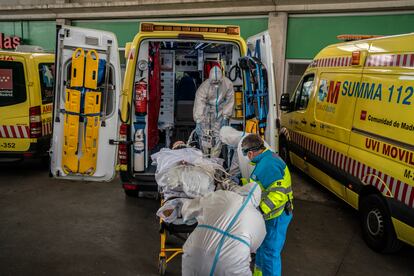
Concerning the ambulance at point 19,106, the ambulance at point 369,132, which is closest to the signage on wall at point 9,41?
the ambulance at point 19,106

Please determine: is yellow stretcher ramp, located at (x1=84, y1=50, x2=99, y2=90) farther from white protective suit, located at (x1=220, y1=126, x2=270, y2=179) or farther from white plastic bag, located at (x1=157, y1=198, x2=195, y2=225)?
white plastic bag, located at (x1=157, y1=198, x2=195, y2=225)

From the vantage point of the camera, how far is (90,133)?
4.97 metres

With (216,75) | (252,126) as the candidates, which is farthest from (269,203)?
(216,75)

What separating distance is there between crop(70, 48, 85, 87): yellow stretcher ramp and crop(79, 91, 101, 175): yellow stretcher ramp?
0.19 meters

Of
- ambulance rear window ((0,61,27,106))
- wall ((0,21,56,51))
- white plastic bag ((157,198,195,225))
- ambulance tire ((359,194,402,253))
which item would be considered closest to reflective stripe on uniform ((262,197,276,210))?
white plastic bag ((157,198,195,225))

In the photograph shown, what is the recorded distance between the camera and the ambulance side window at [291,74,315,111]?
626cm

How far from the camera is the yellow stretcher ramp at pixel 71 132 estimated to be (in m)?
4.81

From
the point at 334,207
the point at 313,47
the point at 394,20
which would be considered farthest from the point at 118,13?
the point at 334,207

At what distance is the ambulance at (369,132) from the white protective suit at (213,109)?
57.5 inches

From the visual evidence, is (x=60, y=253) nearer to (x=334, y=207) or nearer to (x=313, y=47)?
(x=334, y=207)

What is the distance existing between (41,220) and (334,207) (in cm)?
422

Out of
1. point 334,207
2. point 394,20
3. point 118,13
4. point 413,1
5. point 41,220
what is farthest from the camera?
point 118,13

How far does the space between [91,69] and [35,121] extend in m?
2.17

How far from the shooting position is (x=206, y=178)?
10.9 ft
